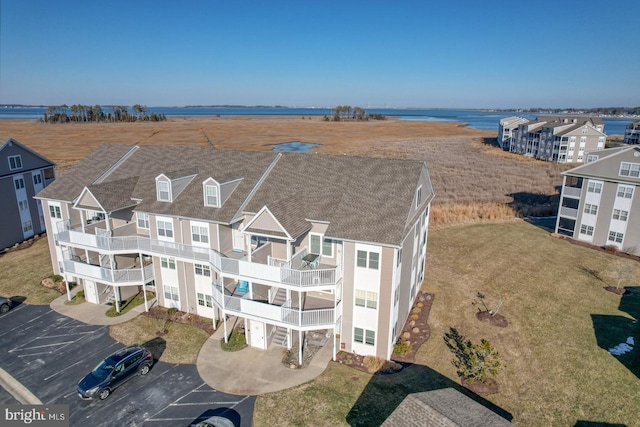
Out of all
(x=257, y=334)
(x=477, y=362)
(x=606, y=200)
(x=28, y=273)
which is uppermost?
(x=606, y=200)

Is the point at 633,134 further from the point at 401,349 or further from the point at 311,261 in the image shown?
the point at 311,261

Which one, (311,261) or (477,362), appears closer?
(477,362)

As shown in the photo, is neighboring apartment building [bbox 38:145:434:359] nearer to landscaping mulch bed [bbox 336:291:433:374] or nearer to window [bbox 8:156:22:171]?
landscaping mulch bed [bbox 336:291:433:374]

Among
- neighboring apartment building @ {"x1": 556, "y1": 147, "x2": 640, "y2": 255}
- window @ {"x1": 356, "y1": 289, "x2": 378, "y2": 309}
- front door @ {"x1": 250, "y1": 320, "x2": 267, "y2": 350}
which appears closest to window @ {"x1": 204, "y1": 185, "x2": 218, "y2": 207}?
front door @ {"x1": 250, "y1": 320, "x2": 267, "y2": 350}

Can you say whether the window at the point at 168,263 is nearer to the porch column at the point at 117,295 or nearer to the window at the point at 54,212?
the porch column at the point at 117,295

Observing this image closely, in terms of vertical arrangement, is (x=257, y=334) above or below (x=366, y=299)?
below

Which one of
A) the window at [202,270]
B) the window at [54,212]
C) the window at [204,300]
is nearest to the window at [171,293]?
the window at [204,300]

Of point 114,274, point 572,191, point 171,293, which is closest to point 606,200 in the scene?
point 572,191
